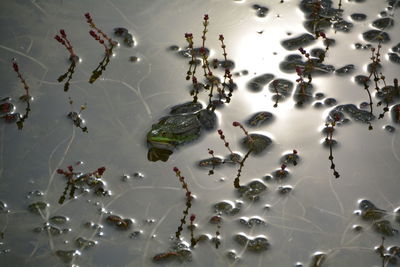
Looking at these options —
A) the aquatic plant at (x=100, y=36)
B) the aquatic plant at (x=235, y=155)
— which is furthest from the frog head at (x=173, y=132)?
the aquatic plant at (x=100, y=36)

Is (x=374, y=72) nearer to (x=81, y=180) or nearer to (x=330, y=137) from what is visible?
(x=330, y=137)

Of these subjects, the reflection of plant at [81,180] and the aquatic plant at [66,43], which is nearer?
the reflection of plant at [81,180]

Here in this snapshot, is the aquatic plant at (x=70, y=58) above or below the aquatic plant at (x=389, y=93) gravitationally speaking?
above

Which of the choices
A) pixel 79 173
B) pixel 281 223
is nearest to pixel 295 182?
pixel 281 223

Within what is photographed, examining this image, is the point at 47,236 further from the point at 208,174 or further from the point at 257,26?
the point at 257,26

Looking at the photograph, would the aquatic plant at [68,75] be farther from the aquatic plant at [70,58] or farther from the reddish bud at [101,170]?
the reddish bud at [101,170]

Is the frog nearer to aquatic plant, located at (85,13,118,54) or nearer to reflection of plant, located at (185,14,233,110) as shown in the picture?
reflection of plant, located at (185,14,233,110)

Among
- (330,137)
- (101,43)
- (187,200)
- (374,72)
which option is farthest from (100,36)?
(374,72)

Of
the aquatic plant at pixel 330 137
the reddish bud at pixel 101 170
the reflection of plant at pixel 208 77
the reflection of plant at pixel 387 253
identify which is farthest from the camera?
the reflection of plant at pixel 208 77
